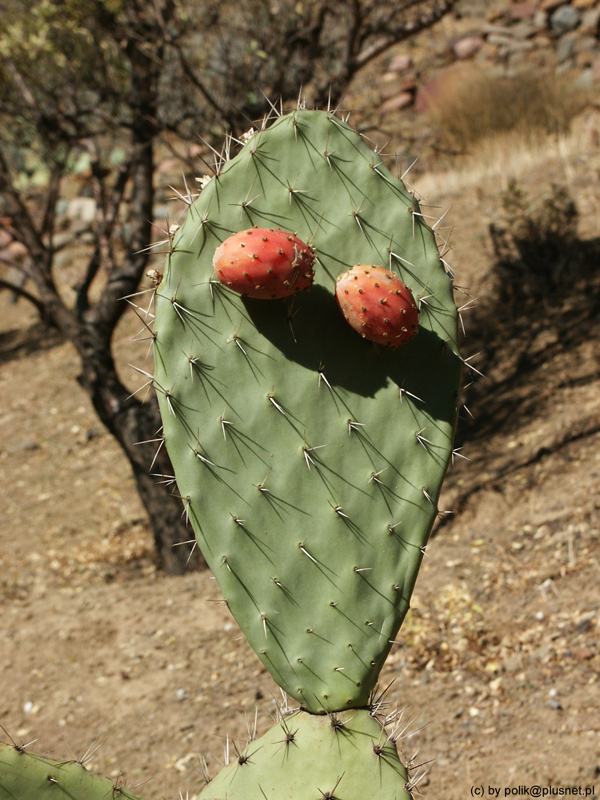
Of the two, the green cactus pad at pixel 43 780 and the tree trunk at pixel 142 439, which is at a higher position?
the green cactus pad at pixel 43 780

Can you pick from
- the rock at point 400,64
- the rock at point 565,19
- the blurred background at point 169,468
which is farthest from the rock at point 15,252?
the rock at point 565,19

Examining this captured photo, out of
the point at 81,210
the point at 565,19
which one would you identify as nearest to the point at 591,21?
the point at 565,19

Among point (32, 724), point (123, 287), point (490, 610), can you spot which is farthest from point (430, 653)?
point (123, 287)

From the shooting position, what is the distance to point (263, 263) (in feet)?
4.59

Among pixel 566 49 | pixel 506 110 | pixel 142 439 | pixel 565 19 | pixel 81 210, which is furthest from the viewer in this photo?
pixel 565 19

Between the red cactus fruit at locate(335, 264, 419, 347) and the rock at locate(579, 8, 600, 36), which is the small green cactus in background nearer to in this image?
the red cactus fruit at locate(335, 264, 419, 347)

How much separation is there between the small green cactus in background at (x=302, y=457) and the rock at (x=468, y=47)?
14423 millimetres

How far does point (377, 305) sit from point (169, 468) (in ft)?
9.60

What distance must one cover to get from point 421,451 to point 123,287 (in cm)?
311

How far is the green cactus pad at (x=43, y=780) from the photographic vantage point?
1383mm

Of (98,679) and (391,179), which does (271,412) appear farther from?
(98,679)

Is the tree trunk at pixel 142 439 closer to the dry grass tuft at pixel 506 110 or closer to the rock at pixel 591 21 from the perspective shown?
the dry grass tuft at pixel 506 110

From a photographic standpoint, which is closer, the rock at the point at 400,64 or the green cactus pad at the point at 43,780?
the green cactus pad at the point at 43,780

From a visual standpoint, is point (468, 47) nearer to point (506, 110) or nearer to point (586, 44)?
point (586, 44)
